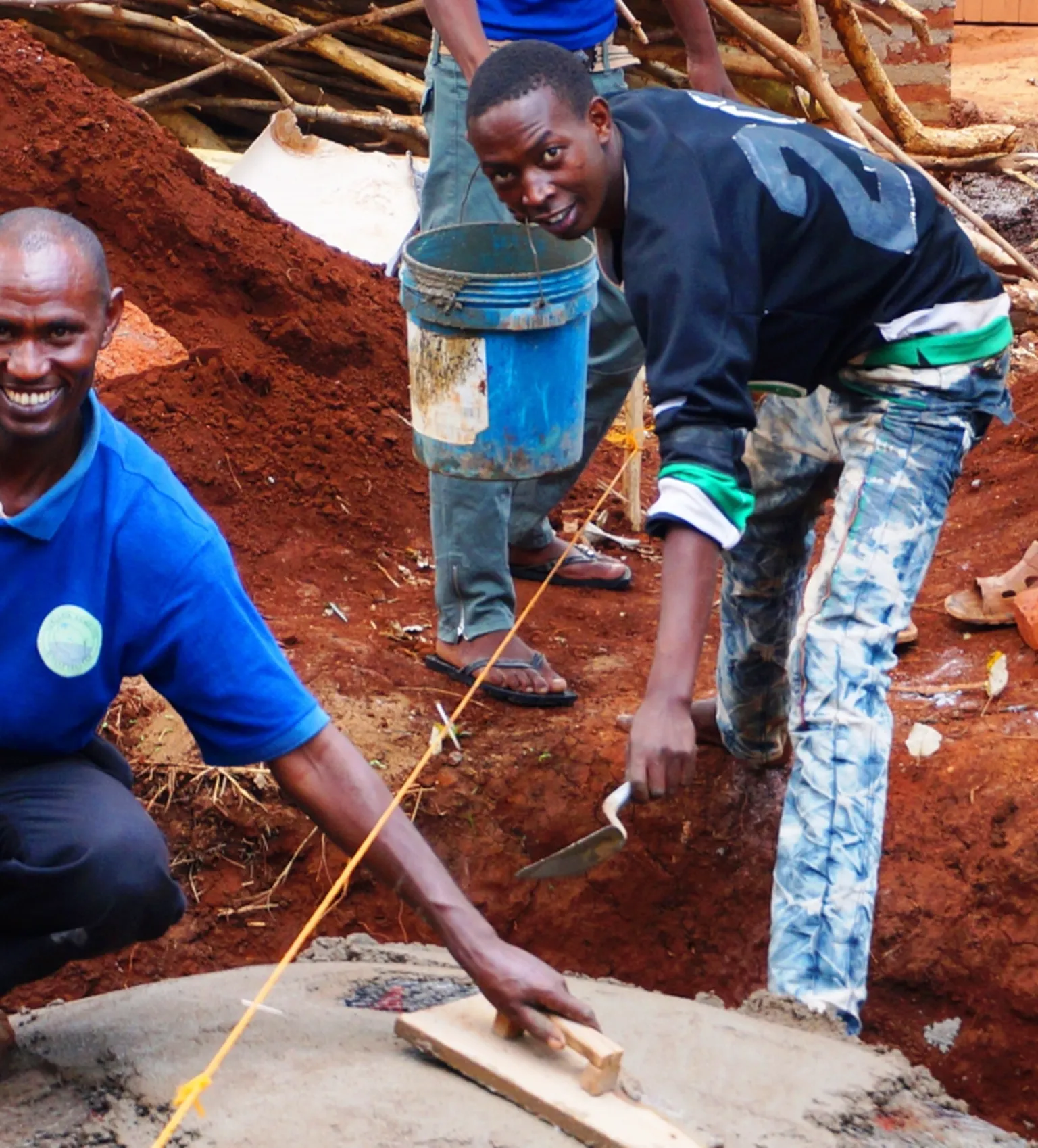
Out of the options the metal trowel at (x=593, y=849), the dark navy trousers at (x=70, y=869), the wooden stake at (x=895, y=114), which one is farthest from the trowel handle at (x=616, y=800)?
the wooden stake at (x=895, y=114)

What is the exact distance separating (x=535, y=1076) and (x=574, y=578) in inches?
101

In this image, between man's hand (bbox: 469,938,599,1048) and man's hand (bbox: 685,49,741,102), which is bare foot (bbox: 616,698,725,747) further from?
man's hand (bbox: 469,938,599,1048)

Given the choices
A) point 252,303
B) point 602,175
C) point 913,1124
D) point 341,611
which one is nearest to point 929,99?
point 252,303

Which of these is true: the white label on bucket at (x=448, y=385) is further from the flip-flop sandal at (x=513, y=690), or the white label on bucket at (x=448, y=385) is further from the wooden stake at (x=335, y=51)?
the wooden stake at (x=335, y=51)

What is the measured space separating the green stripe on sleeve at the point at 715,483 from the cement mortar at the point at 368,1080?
2.78 feet

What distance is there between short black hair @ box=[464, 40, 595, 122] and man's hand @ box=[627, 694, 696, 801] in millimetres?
990

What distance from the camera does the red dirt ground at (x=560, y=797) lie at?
3.57 meters

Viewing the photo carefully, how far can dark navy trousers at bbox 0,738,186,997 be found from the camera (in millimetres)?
2375

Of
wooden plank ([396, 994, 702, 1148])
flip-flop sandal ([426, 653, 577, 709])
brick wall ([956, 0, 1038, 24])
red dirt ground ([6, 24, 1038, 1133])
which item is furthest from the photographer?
brick wall ([956, 0, 1038, 24])

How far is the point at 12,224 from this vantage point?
88.9 inches

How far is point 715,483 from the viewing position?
250 centimetres

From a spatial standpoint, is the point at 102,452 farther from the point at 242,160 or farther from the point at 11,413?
the point at 242,160

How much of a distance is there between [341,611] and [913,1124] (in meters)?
2.40

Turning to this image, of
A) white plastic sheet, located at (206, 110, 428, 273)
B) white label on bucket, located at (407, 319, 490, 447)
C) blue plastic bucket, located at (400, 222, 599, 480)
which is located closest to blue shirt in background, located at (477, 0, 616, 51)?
blue plastic bucket, located at (400, 222, 599, 480)
